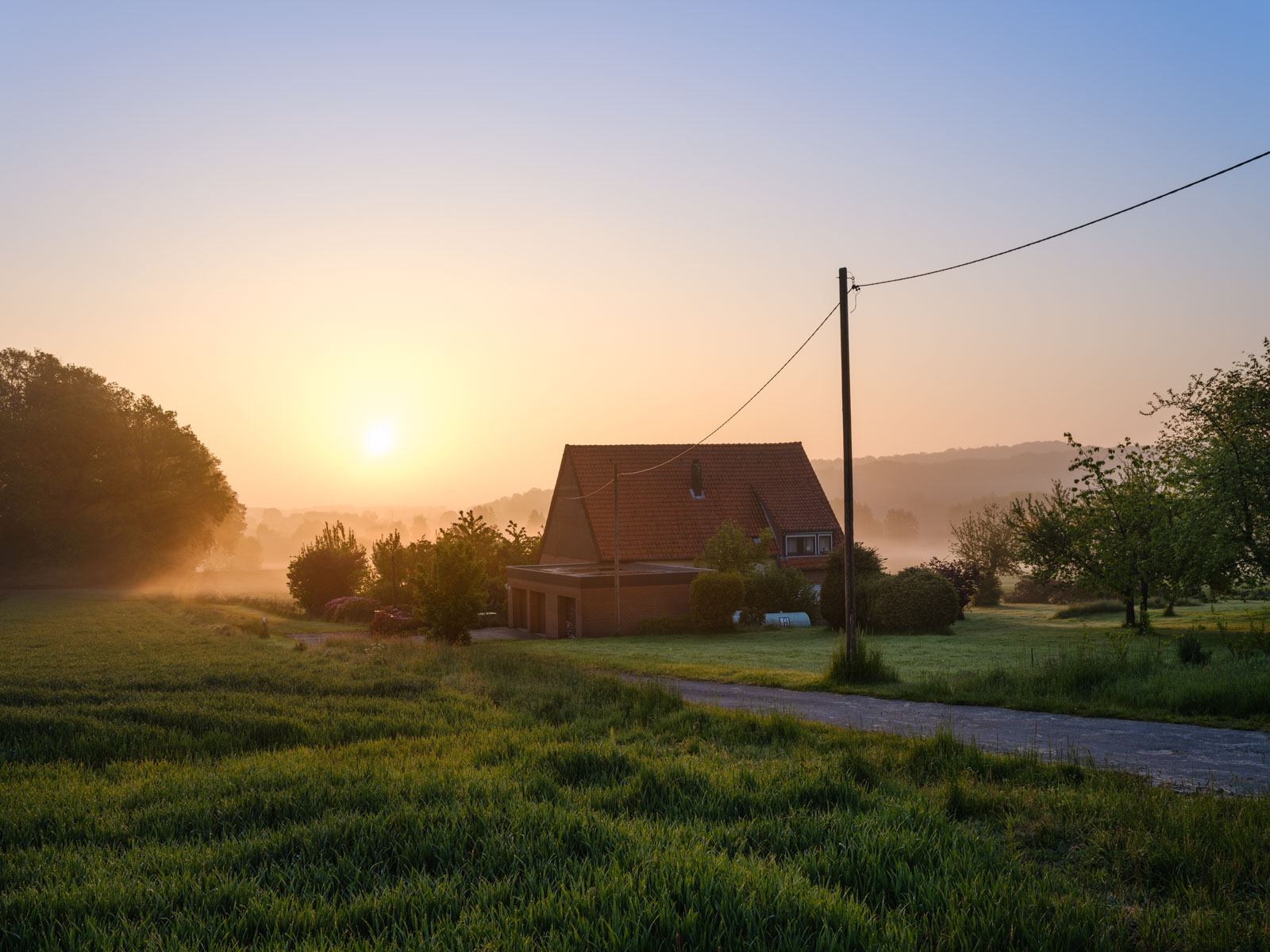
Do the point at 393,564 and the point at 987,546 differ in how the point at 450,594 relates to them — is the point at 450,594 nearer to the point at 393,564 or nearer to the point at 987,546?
the point at 393,564

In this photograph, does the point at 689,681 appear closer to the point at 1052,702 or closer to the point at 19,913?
the point at 1052,702

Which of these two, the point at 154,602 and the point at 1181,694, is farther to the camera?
the point at 154,602

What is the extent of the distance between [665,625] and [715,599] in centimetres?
276

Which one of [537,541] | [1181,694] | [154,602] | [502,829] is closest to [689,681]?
[1181,694]

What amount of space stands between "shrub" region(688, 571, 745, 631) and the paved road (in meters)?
22.5

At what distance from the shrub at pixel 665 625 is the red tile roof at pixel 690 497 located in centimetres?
663

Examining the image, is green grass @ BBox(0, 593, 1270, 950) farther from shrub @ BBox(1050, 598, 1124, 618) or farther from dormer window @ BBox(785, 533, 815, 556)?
dormer window @ BBox(785, 533, 815, 556)

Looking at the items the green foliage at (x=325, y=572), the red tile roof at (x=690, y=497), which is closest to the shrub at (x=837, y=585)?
the red tile roof at (x=690, y=497)

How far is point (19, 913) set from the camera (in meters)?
5.19

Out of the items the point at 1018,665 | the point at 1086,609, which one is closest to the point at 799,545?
the point at 1086,609

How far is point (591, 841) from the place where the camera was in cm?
625

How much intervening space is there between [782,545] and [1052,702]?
1411 inches

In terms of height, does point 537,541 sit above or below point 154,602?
above

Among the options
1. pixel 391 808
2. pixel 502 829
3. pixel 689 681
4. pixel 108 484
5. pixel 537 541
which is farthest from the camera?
pixel 108 484
